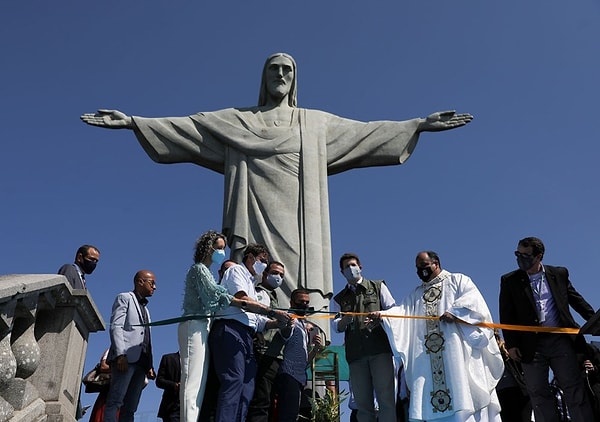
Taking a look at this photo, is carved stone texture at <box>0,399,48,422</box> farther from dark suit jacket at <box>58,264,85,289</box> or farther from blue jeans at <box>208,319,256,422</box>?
dark suit jacket at <box>58,264,85,289</box>

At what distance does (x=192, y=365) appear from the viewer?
548 cm

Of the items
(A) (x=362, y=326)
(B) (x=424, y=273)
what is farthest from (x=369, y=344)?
(B) (x=424, y=273)

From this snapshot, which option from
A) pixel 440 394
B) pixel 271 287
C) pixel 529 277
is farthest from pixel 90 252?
pixel 529 277

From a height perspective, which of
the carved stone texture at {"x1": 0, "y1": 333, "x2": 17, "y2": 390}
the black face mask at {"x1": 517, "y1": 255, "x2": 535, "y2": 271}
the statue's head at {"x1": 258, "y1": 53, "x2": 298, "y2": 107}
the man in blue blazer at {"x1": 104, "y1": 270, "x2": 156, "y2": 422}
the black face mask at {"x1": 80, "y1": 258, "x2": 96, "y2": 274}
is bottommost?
the carved stone texture at {"x1": 0, "y1": 333, "x2": 17, "y2": 390}

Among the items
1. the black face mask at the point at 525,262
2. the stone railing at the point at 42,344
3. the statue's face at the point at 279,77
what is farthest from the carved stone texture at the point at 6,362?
the statue's face at the point at 279,77

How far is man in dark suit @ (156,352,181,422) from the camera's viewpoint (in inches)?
262

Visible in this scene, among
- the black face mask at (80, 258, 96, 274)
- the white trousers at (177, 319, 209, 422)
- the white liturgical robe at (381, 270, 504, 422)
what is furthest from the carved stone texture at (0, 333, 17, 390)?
the white liturgical robe at (381, 270, 504, 422)

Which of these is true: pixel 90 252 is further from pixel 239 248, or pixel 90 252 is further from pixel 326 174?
pixel 326 174

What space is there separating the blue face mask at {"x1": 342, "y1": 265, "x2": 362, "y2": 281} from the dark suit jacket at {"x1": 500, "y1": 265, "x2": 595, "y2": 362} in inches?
56.7

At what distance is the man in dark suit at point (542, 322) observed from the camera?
6137 mm

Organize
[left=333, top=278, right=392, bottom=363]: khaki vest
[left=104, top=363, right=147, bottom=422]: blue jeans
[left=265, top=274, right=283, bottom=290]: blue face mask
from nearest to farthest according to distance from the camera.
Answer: [left=104, top=363, right=147, bottom=422]: blue jeans → [left=333, top=278, right=392, bottom=363]: khaki vest → [left=265, top=274, right=283, bottom=290]: blue face mask

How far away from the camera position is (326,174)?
1146 cm

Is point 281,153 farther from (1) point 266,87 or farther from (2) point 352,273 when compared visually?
(2) point 352,273

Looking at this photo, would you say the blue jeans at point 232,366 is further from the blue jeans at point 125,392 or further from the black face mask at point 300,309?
the blue jeans at point 125,392
